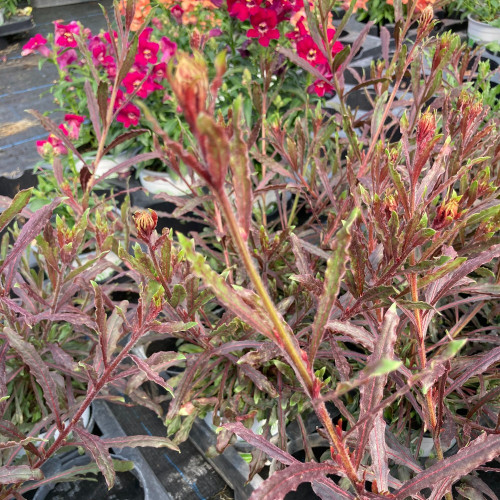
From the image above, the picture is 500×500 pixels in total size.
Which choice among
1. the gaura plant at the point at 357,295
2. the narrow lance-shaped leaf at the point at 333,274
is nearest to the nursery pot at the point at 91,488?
the gaura plant at the point at 357,295

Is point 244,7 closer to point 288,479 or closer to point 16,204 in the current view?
point 16,204

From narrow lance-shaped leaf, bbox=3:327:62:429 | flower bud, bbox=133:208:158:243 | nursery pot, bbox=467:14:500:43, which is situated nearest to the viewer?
flower bud, bbox=133:208:158:243

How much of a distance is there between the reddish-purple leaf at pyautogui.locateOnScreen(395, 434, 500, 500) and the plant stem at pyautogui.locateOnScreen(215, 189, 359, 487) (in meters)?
0.08

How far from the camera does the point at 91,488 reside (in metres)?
1.03

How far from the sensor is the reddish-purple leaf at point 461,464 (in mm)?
503

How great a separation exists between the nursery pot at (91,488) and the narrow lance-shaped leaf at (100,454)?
255mm

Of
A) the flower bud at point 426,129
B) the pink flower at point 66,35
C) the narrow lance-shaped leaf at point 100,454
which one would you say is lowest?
the narrow lance-shaped leaf at point 100,454

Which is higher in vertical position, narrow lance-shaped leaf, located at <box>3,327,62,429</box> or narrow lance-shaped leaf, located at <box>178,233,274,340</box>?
narrow lance-shaped leaf, located at <box>178,233,274,340</box>

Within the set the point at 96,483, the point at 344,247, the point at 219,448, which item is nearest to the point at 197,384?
the point at 219,448

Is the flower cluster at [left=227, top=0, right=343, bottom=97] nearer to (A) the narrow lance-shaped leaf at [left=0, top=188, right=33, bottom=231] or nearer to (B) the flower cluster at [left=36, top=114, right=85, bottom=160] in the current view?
(B) the flower cluster at [left=36, top=114, right=85, bottom=160]

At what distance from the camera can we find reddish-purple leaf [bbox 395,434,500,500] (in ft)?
1.65

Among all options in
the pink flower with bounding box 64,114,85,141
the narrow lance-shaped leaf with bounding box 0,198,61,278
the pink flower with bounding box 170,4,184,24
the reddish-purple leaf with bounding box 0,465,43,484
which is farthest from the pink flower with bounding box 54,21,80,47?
the reddish-purple leaf with bounding box 0,465,43,484

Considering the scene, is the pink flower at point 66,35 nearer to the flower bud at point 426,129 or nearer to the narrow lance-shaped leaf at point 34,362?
the narrow lance-shaped leaf at point 34,362

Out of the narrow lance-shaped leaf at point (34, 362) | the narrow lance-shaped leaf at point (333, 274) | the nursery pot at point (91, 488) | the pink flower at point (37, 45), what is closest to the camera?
the narrow lance-shaped leaf at point (333, 274)
